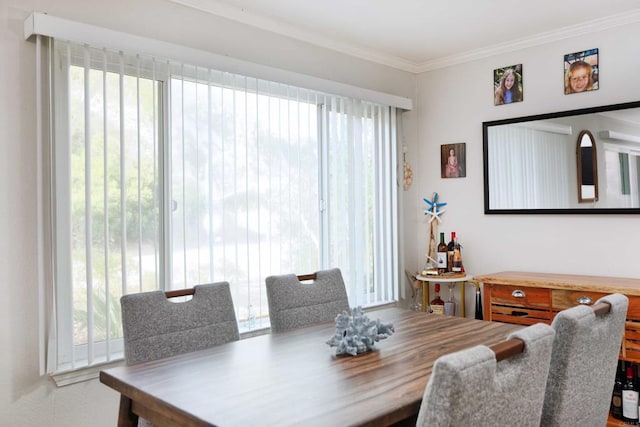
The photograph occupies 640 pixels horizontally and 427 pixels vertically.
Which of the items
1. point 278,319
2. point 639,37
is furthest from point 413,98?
point 278,319

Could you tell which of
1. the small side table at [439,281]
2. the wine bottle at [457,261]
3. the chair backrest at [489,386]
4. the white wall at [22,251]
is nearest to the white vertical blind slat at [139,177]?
the white wall at [22,251]

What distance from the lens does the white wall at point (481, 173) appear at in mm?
3174

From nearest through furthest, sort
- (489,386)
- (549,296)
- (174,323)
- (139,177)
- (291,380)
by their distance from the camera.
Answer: (489,386) → (291,380) → (174,323) → (139,177) → (549,296)

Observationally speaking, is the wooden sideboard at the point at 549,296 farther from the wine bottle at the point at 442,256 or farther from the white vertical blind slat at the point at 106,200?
the white vertical blind slat at the point at 106,200

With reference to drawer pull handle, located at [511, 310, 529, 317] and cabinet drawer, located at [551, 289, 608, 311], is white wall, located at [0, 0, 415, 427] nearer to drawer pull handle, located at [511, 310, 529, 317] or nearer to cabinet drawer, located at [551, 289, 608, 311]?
drawer pull handle, located at [511, 310, 529, 317]

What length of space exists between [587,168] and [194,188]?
2.38 m

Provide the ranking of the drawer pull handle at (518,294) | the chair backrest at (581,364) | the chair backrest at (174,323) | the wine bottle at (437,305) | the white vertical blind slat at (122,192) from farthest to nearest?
the wine bottle at (437,305) < the drawer pull handle at (518,294) < the white vertical blind slat at (122,192) < the chair backrest at (174,323) < the chair backrest at (581,364)

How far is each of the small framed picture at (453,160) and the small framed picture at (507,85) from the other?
43cm

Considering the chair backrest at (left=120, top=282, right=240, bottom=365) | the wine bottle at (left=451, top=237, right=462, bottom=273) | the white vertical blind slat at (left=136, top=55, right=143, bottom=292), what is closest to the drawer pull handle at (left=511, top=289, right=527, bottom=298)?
the wine bottle at (left=451, top=237, right=462, bottom=273)

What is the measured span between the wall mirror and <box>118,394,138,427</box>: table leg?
2856 mm

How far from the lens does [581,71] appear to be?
3322 mm

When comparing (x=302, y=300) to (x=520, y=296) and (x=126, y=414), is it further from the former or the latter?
(x=520, y=296)

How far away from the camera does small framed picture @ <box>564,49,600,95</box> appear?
3266 millimetres

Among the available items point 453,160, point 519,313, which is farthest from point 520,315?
point 453,160
